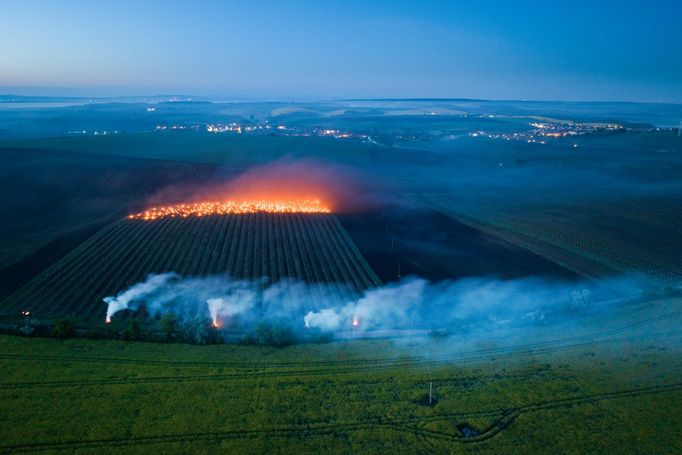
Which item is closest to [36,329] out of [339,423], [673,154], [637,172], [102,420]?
[102,420]

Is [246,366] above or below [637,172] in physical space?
below

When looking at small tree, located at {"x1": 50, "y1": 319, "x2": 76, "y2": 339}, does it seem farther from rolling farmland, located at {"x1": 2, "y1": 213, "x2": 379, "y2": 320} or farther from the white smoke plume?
rolling farmland, located at {"x1": 2, "y1": 213, "x2": 379, "y2": 320}

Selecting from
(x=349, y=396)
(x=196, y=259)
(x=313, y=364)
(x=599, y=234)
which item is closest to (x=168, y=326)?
(x=313, y=364)

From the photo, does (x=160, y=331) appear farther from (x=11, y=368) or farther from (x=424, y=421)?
(x=424, y=421)

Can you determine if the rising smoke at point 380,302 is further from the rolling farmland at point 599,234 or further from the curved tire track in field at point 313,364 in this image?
the rolling farmland at point 599,234

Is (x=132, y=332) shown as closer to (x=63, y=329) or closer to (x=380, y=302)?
(x=63, y=329)
